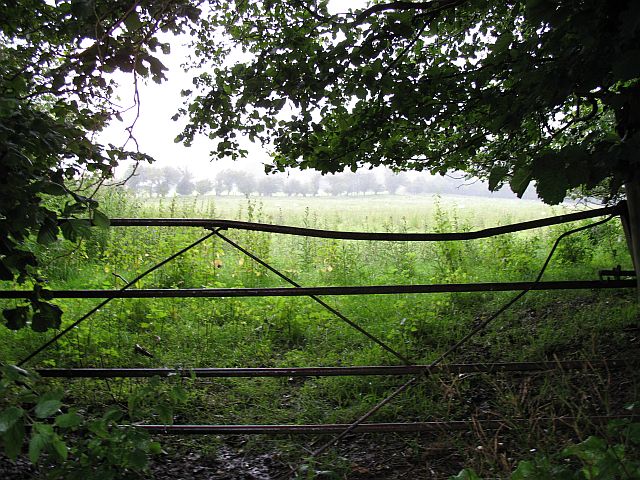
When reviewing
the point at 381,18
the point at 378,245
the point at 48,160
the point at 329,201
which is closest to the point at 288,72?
the point at 381,18

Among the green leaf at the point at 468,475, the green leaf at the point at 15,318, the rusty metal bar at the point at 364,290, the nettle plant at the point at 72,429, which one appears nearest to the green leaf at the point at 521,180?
the rusty metal bar at the point at 364,290

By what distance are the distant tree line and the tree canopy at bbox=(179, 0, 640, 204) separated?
4.90 meters

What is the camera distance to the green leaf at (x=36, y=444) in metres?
1.91

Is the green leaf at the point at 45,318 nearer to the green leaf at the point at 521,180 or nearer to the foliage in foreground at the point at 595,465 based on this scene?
the foliage in foreground at the point at 595,465

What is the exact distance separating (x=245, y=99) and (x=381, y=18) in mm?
1195

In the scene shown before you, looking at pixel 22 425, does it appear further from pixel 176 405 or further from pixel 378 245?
pixel 378 245

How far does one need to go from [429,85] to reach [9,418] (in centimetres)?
328

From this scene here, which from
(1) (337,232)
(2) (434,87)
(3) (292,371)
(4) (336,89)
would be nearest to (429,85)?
(2) (434,87)

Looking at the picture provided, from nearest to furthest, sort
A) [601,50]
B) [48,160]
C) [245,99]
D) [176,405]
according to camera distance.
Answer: [601,50], [48,160], [245,99], [176,405]

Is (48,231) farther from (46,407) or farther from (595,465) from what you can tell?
(595,465)

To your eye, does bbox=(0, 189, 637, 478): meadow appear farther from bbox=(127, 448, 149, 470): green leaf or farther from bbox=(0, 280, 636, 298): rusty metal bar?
bbox=(0, 280, 636, 298): rusty metal bar

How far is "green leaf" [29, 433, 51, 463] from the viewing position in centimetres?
191

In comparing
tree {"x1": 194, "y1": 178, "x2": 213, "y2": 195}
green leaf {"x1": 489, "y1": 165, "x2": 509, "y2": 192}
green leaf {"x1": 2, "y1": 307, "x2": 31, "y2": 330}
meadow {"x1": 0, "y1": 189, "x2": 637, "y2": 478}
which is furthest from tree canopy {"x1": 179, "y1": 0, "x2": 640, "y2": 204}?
tree {"x1": 194, "y1": 178, "x2": 213, "y2": 195}

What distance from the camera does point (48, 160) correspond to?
324 centimetres
